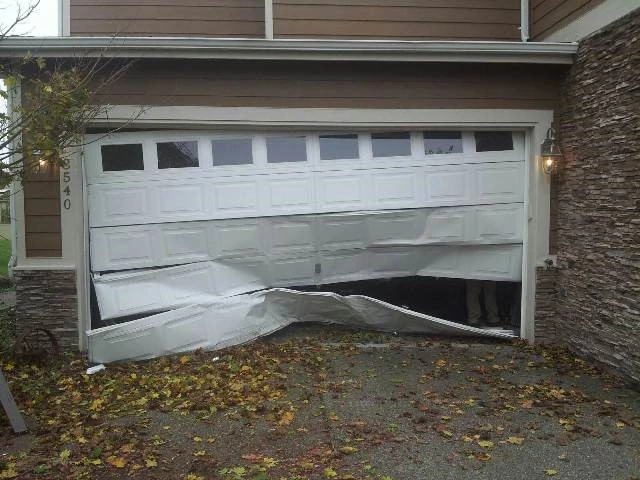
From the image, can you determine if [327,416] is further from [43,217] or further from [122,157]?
[43,217]

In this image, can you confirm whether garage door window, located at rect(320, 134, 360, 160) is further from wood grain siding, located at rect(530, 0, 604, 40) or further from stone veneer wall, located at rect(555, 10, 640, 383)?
wood grain siding, located at rect(530, 0, 604, 40)

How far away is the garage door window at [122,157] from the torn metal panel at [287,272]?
4.09 ft

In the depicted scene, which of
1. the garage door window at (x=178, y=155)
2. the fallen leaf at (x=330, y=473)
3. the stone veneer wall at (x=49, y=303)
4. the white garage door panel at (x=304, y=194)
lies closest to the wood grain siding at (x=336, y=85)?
the garage door window at (x=178, y=155)

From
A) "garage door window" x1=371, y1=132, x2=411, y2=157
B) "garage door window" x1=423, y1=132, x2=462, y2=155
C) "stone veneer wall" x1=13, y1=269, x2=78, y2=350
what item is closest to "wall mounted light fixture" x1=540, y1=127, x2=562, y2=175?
"garage door window" x1=423, y1=132, x2=462, y2=155

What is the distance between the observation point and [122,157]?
6641 mm

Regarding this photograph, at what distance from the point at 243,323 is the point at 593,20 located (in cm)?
508

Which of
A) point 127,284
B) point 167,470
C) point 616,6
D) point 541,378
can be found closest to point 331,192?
point 127,284

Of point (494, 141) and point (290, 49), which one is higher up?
point (290, 49)

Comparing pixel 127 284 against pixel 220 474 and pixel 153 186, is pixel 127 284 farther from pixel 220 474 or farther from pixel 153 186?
pixel 220 474

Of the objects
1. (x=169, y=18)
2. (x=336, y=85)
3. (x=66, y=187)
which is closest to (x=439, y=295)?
(x=336, y=85)

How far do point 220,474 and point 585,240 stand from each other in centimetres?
465

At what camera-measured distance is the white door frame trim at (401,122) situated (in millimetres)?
Answer: 6461

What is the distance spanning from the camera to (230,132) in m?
6.71

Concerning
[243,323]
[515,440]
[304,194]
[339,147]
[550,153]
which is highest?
[339,147]
